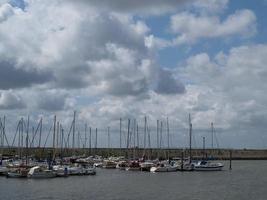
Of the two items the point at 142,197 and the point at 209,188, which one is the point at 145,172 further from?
the point at 142,197

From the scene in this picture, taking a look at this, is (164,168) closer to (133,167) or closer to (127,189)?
(133,167)

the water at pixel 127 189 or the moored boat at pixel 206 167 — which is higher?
the moored boat at pixel 206 167

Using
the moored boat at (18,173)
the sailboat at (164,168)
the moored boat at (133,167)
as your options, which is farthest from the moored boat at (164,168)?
the moored boat at (18,173)

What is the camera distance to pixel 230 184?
99.9m

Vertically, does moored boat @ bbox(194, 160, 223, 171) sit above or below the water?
above

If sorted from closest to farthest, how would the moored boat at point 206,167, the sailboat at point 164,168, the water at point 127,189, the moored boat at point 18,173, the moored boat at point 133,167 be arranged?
1. the water at point 127,189
2. the moored boat at point 18,173
3. the sailboat at point 164,168
4. the moored boat at point 206,167
5. the moored boat at point 133,167

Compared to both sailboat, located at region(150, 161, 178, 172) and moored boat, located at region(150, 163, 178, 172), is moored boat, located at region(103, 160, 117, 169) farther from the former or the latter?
moored boat, located at region(150, 163, 178, 172)

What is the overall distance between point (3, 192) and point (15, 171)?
27.8 m

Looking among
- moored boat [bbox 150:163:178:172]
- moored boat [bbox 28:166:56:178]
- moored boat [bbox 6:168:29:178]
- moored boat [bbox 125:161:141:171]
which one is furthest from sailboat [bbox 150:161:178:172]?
moored boat [bbox 6:168:29:178]

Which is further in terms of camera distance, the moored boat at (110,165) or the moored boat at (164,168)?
the moored boat at (110,165)

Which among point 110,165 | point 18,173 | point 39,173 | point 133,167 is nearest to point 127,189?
point 39,173

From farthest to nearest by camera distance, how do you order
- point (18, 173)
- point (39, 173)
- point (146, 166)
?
point (146, 166), point (18, 173), point (39, 173)

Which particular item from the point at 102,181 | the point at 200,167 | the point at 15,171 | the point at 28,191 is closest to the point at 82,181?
the point at 102,181

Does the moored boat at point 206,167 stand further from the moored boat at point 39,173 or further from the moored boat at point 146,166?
the moored boat at point 39,173
